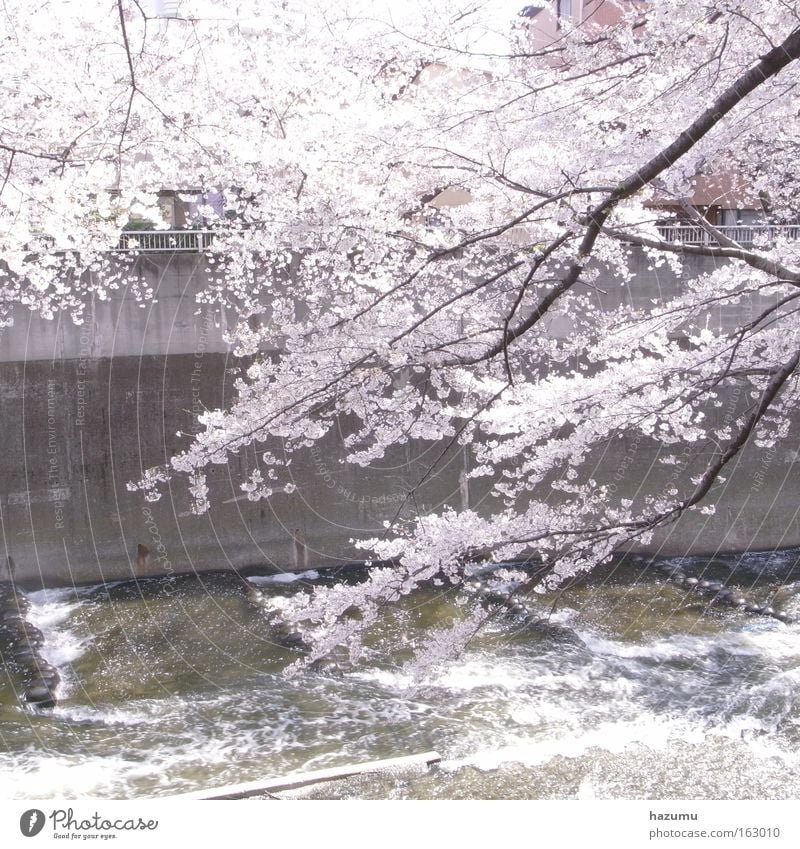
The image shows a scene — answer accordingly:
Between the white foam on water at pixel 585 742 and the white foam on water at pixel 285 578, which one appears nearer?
the white foam on water at pixel 585 742

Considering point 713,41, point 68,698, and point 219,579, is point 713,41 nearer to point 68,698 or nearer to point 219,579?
point 68,698

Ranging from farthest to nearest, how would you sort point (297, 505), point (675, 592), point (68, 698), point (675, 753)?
1. point (297, 505)
2. point (675, 592)
3. point (68, 698)
4. point (675, 753)

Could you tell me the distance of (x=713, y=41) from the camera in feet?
8.55

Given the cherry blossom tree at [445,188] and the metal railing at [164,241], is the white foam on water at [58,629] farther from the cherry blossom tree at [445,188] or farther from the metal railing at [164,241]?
the metal railing at [164,241]

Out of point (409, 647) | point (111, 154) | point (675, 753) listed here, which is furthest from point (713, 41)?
point (409, 647)

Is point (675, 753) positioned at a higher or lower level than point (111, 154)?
lower

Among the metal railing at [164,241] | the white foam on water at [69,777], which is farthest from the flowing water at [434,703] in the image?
the metal railing at [164,241]

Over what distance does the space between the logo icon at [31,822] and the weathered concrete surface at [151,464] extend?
4.18m

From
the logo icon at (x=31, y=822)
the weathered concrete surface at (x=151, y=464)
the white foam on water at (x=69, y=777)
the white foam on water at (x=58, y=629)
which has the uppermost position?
the weathered concrete surface at (x=151, y=464)

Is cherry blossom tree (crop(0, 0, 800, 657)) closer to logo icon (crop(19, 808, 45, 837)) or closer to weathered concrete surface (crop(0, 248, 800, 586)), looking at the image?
logo icon (crop(19, 808, 45, 837))

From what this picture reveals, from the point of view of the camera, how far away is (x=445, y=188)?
11.1 feet

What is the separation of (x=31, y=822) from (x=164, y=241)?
17.3ft

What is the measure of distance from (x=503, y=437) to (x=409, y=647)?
214 centimetres

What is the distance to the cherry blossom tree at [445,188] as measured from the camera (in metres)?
2.64
